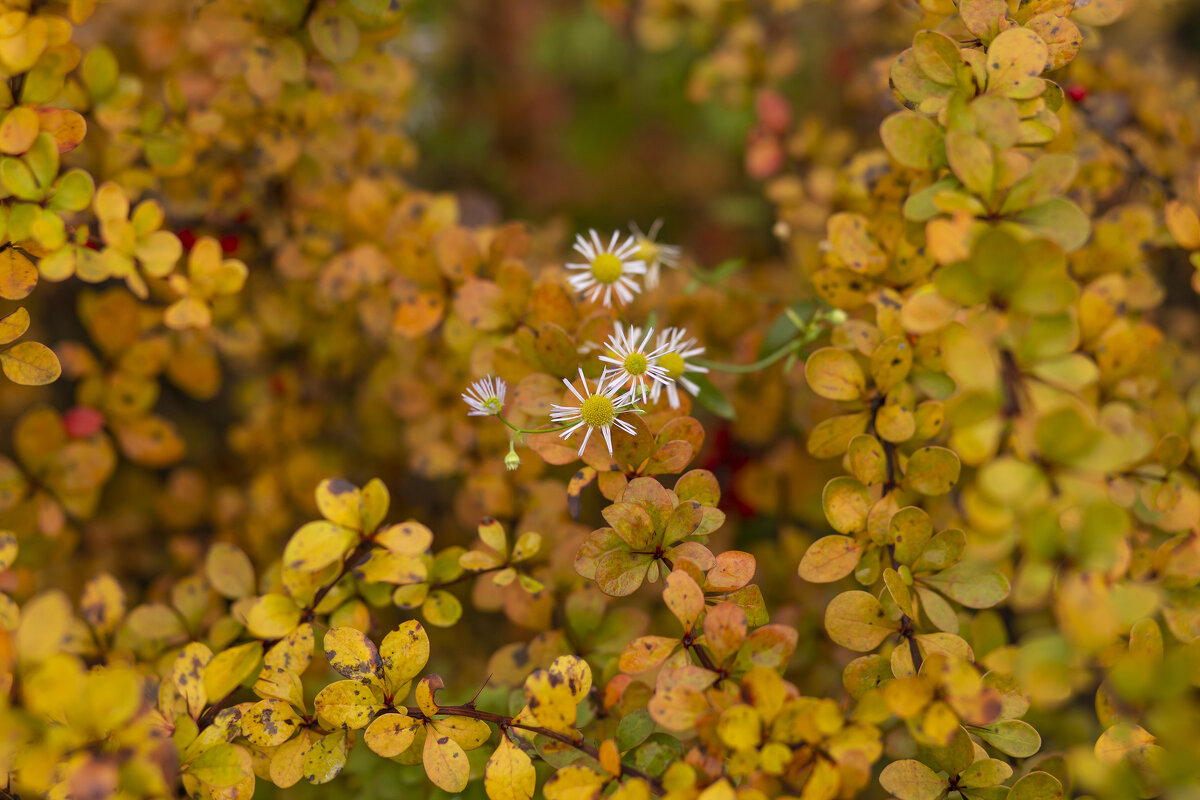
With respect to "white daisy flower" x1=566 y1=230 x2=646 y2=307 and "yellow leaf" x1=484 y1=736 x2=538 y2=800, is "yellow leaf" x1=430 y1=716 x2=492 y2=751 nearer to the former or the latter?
"yellow leaf" x1=484 y1=736 x2=538 y2=800

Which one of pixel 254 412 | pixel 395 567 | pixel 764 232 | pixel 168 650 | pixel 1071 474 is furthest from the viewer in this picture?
pixel 764 232

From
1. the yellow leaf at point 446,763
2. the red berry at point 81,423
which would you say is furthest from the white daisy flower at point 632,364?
the red berry at point 81,423

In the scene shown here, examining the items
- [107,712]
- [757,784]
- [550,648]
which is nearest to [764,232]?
[550,648]

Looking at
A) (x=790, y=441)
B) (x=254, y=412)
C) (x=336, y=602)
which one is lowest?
(x=336, y=602)

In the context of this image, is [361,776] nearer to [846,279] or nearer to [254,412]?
[254,412]

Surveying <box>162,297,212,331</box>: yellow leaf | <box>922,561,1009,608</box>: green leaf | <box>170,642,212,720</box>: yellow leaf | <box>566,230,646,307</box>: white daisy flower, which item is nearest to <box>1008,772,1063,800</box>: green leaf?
<box>922,561,1009,608</box>: green leaf

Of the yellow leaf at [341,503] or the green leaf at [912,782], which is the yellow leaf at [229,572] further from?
the green leaf at [912,782]

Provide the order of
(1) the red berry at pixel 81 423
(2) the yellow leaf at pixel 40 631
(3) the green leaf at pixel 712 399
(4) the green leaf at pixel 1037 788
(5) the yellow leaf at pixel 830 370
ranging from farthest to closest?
(1) the red berry at pixel 81 423 → (3) the green leaf at pixel 712 399 → (5) the yellow leaf at pixel 830 370 → (4) the green leaf at pixel 1037 788 → (2) the yellow leaf at pixel 40 631

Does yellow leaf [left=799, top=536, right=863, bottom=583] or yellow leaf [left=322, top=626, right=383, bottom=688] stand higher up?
yellow leaf [left=799, top=536, right=863, bottom=583]
